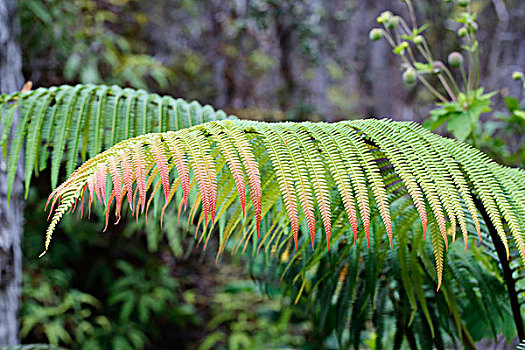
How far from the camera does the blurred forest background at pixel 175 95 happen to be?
6.98 feet

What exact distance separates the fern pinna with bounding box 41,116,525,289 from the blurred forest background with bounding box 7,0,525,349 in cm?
67

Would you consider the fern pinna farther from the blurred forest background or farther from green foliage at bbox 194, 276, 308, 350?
A: green foliage at bbox 194, 276, 308, 350

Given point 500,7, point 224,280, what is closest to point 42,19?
point 224,280

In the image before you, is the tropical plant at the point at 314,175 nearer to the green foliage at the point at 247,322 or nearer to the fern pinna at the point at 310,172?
the fern pinna at the point at 310,172

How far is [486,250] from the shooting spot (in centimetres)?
88

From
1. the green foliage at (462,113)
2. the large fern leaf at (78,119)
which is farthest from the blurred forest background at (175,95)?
the green foliage at (462,113)

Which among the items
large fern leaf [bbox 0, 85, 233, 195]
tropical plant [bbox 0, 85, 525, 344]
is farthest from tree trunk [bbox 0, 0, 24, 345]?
tropical plant [bbox 0, 85, 525, 344]

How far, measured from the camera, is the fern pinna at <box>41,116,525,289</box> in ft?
1.51

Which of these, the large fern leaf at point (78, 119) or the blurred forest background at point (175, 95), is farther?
the blurred forest background at point (175, 95)

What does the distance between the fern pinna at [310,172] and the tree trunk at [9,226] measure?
714mm

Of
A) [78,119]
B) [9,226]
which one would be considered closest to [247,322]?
[9,226]

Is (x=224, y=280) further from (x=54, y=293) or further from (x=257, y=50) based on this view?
(x=257, y=50)

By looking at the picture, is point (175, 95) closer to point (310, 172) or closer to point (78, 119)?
point (78, 119)

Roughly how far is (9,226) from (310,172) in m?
0.95
